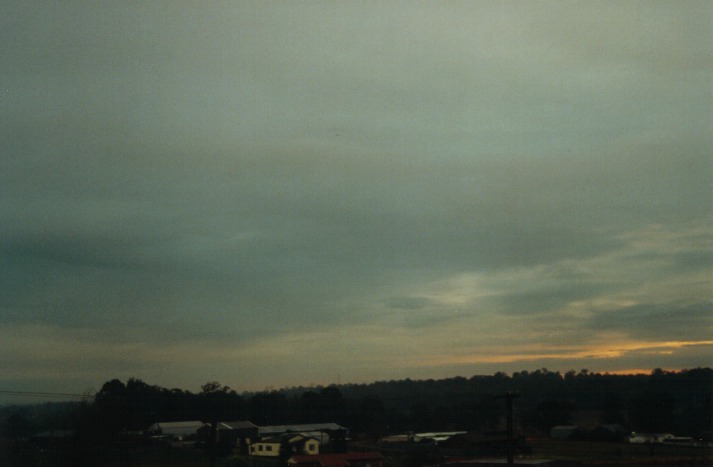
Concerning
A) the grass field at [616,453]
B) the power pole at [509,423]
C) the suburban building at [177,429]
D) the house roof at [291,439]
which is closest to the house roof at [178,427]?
the suburban building at [177,429]

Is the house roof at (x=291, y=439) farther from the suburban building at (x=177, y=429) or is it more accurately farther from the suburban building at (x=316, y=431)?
the suburban building at (x=177, y=429)

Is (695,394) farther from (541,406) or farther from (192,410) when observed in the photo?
(192,410)

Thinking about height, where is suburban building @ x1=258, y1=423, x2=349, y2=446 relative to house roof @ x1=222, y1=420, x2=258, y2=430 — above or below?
below

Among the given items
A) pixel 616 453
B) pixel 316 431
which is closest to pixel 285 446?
pixel 316 431

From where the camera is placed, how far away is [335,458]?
92.0 feet

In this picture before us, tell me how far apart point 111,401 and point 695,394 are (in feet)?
73.8

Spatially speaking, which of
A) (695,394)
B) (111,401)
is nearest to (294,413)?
(111,401)

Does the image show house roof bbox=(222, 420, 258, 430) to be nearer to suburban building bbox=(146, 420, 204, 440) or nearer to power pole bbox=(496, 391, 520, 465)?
suburban building bbox=(146, 420, 204, 440)

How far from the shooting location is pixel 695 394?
24.8 m

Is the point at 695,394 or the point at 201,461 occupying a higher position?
the point at 695,394

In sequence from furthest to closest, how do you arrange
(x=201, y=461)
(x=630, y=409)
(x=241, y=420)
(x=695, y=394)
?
(x=241, y=420) → (x=630, y=409) → (x=201, y=461) → (x=695, y=394)

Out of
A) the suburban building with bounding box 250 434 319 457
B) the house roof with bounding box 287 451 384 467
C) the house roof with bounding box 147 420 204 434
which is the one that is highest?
the house roof with bounding box 147 420 204 434

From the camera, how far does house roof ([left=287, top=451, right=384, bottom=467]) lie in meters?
27.4

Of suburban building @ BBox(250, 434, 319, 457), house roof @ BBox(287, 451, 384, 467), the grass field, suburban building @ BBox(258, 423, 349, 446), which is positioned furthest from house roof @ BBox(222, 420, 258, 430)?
the grass field
